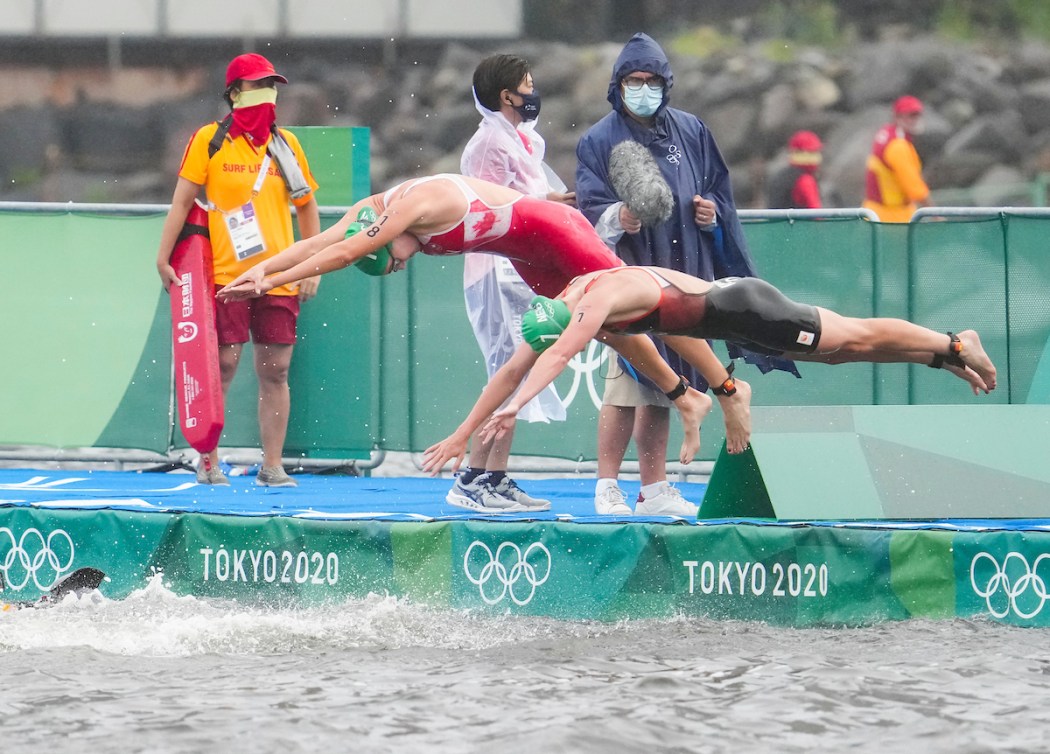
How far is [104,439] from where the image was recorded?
383 inches

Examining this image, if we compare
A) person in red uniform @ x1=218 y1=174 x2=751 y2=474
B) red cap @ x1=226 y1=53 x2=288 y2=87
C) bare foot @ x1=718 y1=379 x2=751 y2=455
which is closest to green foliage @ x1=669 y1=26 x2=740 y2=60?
red cap @ x1=226 y1=53 x2=288 y2=87

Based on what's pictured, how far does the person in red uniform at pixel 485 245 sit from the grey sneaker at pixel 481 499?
830mm

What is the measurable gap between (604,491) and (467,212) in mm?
1411

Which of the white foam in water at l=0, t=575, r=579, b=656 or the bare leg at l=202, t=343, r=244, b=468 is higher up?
the bare leg at l=202, t=343, r=244, b=468

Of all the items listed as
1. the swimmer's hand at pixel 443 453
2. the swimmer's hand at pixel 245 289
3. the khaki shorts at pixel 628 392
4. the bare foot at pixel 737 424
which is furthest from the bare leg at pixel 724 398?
the swimmer's hand at pixel 245 289

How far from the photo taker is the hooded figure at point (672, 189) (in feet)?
24.4

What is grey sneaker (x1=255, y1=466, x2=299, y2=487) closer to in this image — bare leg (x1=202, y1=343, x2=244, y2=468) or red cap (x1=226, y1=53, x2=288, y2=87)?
bare leg (x1=202, y1=343, x2=244, y2=468)

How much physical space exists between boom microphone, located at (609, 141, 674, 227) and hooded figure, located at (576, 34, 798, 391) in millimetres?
102

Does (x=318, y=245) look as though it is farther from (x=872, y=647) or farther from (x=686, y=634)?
(x=872, y=647)

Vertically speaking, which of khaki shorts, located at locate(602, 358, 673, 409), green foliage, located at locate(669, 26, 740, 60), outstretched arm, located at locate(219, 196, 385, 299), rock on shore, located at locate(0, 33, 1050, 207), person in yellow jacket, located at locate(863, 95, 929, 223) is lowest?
khaki shorts, located at locate(602, 358, 673, 409)

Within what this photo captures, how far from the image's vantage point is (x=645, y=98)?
7359 mm

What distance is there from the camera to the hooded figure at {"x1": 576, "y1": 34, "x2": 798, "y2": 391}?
7449 mm

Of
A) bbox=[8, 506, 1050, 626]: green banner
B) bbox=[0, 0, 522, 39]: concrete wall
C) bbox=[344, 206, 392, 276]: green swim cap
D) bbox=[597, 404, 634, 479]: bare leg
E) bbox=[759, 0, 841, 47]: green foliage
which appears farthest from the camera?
bbox=[759, 0, 841, 47]: green foliage

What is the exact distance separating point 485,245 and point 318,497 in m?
1.73
